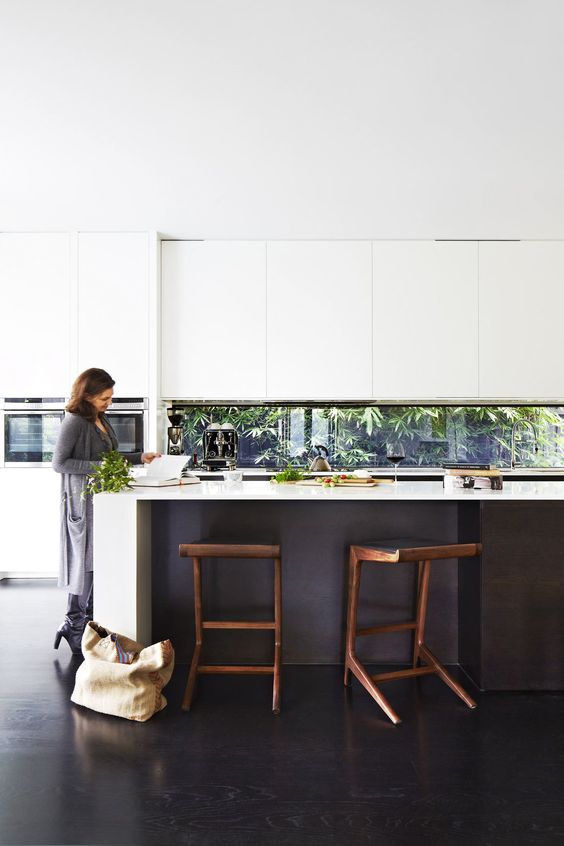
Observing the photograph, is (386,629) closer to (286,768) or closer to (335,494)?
(335,494)

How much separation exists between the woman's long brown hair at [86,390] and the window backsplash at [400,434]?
2.08 m

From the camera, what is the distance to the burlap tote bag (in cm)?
244

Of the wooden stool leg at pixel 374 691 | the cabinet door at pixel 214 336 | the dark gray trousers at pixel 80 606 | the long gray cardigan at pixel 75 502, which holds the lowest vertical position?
the wooden stool leg at pixel 374 691

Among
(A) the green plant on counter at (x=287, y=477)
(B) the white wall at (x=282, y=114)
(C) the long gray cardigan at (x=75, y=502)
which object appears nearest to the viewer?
(B) the white wall at (x=282, y=114)

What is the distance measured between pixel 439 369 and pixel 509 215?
1206 millimetres

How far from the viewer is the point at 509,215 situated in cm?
440

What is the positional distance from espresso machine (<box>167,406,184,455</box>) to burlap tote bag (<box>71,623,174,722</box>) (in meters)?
2.48

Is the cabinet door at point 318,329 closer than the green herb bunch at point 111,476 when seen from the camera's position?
No

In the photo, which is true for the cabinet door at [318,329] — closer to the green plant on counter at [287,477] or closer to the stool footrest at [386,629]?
the green plant on counter at [287,477]

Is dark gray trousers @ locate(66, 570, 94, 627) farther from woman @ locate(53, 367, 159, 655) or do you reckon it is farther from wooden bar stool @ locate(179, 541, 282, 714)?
wooden bar stool @ locate(179, 541, 282, 714)

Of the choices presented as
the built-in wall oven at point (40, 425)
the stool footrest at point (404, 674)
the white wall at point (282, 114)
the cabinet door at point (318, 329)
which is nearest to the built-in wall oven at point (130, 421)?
the built-in wall oven at point (40, 425)

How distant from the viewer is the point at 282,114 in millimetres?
2975

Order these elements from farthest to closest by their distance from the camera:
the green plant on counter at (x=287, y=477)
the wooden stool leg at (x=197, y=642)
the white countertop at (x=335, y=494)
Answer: the green plant on counter at (x=287, y=477) < the white countertop at (x=335, y=494) < the wooden stool leg at (x=197, y=642)

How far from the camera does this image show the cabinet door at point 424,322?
4.89 meters
